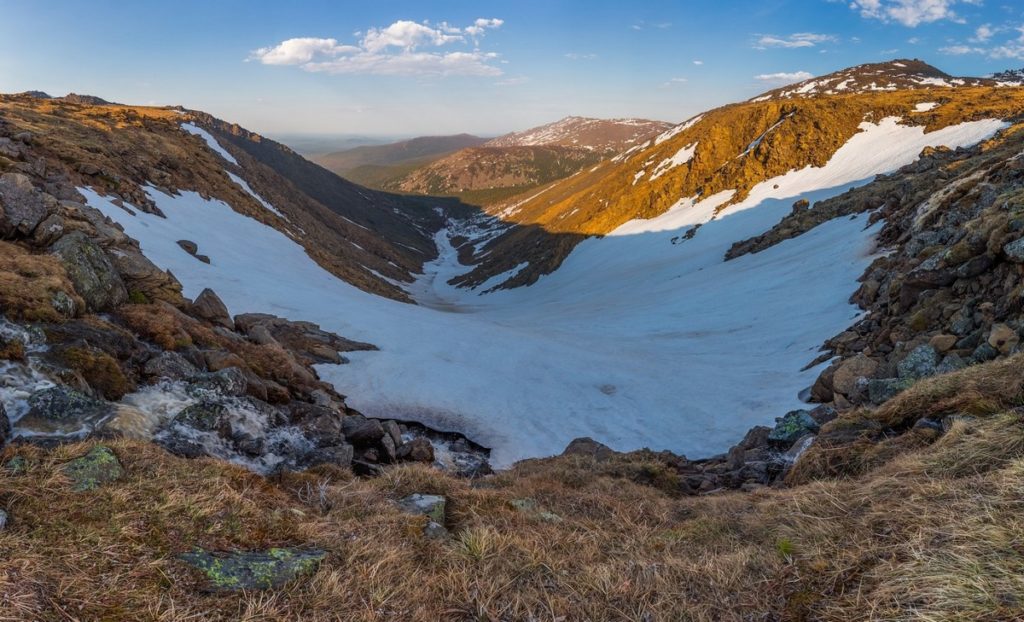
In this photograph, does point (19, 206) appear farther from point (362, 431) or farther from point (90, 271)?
point (362, 431)

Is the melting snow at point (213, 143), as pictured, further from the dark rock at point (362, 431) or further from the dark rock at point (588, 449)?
the dark rock at point (588, 449)

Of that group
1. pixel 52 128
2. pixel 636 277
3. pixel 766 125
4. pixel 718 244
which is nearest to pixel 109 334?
pixel 52 128

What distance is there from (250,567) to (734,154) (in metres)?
67.6

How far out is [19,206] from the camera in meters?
10.9

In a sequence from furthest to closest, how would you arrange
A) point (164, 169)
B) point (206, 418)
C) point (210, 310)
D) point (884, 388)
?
point (164, 169)
point (210, 310)
point (884, 388)
point (206, 418)

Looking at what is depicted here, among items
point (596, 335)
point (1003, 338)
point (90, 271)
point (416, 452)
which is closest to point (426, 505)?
point (416, 452)

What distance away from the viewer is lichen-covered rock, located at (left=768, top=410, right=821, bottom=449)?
421 inches

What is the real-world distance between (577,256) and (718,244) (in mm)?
21391

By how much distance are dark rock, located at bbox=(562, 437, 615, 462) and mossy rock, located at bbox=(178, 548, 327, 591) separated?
8.48 m

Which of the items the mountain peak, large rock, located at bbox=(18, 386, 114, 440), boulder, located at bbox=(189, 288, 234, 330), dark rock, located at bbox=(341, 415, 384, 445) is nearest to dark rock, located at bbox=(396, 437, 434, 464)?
dark rock, located at bbox=(341, 415, 384, 445)

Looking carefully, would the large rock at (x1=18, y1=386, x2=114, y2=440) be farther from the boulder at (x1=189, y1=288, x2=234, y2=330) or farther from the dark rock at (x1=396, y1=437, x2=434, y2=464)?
the boulder at (x1=189, y1=288, x2=234, y2=330)

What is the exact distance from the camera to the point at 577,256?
205 ft

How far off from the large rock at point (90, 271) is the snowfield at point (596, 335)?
6.55 m

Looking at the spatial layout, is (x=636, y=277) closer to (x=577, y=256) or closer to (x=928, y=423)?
(x=577, y=256)
